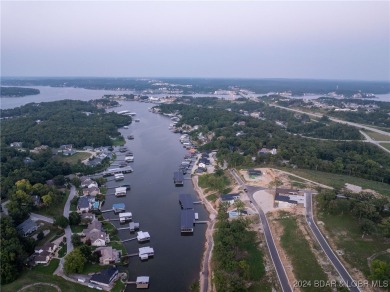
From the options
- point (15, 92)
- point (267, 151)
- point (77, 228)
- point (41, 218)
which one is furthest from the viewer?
point (15, 92)

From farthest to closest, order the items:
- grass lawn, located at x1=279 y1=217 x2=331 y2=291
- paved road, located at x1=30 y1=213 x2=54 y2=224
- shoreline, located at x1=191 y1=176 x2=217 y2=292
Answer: paved road, located at x1=30 y1=213 x2=54 y2=224 → shoreline, located at x1=191 y1=176 x2=217 y2=292 → grass lawn, located at x1=279 y1=217 x2=331 y2=291

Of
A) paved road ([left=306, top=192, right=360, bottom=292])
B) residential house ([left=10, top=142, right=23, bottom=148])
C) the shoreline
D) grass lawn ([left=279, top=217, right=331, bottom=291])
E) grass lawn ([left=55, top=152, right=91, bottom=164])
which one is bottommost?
the shoreline

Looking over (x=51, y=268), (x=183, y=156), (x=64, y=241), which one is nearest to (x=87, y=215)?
(x=64, y=241)

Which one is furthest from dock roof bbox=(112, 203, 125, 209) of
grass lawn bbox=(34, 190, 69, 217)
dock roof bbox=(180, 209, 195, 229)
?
dock roof bbox=(180, 209, 195, 229)

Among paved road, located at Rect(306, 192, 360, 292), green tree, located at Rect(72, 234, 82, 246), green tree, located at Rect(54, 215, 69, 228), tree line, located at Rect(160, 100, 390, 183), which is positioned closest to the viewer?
paved road, located at Rect(306, 192, 360, 292)

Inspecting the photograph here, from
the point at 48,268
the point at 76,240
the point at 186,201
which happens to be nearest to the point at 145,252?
the point at 76,240

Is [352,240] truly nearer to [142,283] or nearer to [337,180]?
[337,180]

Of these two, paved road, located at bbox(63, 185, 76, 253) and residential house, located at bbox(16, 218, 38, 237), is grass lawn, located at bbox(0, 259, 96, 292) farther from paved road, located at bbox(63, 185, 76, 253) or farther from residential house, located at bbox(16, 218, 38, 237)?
residential house, located at bbox(16, 218, 38, 237)
